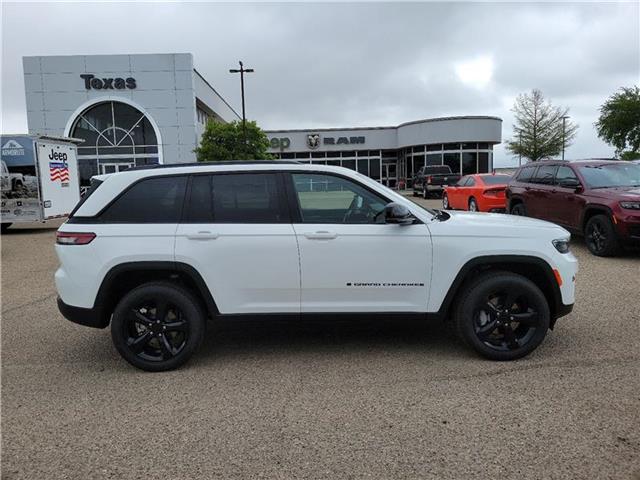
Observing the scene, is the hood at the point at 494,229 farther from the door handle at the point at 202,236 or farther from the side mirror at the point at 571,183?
the side mirror at the point at 571,183

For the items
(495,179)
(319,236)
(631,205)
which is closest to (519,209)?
(631,205)

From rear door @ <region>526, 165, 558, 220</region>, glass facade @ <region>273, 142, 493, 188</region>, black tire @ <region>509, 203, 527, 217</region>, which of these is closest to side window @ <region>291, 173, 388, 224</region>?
rear door @ <region>526, 165, 558, 220</region>

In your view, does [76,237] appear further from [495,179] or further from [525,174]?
[495,179]

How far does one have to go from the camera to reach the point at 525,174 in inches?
470

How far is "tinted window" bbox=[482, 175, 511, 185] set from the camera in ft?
51.9

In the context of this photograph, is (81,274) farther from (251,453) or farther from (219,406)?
(251,453)

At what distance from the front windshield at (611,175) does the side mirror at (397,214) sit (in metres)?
6.82

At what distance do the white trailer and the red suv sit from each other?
13.5 meters

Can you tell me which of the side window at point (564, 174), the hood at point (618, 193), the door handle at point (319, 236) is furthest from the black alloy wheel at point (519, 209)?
the door handle at point (319, 236)

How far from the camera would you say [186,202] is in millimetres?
4406

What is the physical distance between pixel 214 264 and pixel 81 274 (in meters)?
1.11

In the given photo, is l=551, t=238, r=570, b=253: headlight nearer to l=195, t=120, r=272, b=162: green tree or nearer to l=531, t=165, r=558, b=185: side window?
l=531, t=165, r=558, b=185: side window

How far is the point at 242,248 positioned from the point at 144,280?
3.12 ft

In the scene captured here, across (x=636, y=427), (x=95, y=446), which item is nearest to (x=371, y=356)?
(x=636, y=427)
